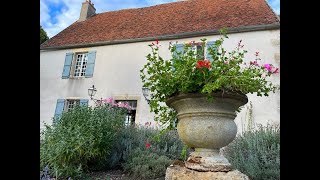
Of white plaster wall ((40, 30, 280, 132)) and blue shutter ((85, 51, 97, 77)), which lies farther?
blue shutter ((85, 51, 97, 77))

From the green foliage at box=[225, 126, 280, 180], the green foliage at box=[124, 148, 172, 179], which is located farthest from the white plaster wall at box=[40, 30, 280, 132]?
the green foliage at box=[124, 148, 172, 179]

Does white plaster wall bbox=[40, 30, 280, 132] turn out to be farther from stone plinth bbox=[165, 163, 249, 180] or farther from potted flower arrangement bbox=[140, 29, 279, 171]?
stone plinth bbox=[165, 163, 249, 180]

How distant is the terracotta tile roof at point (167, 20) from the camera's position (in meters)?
10.2

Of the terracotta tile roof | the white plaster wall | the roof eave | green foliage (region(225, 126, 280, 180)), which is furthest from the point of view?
the terracotta tile roof

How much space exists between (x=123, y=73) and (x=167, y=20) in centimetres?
312

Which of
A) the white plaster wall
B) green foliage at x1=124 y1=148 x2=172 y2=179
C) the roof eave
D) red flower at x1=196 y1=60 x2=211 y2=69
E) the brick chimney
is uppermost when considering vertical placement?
the brick chimney

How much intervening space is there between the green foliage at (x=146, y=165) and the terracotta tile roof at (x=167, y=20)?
6.49 meters

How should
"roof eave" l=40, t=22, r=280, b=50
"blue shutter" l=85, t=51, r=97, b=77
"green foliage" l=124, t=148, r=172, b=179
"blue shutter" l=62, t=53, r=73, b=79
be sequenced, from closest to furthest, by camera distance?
"green foliage" l=124, t=148, r=172, b=179 → "roof eave" l=40, t=22, r=280, b=50 → "blue shutter" l=85, t=51, r=97, b=77 → "blue shutter" l=62, t=53, r=73, b=79

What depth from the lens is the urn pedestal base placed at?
2471mm

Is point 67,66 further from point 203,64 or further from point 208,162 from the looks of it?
point 208,162

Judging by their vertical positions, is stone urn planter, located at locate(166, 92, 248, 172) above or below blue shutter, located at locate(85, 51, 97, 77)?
below
